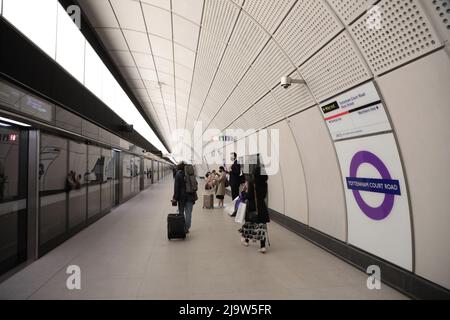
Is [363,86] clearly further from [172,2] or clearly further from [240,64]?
[172,2]

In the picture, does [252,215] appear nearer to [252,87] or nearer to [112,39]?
[252,87]

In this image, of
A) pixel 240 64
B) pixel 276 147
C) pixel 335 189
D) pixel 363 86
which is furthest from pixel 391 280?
pixel 240 64

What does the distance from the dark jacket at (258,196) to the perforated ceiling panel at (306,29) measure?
7.22 feet

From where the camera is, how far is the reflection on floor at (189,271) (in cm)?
341

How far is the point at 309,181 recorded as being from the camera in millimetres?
6070

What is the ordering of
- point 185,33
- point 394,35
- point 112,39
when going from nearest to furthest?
point 394,35, point 185,33, point 112,39

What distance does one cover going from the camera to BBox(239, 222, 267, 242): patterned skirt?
520cm

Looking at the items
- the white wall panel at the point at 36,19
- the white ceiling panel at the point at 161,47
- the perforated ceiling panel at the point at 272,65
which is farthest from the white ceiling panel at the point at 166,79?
the perforated ceiling panel at the point at 272,65

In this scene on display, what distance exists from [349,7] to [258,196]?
3310mm

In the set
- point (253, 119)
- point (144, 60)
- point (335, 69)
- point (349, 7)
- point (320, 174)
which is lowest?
point (320, 174)

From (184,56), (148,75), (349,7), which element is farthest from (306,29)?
(148,75)

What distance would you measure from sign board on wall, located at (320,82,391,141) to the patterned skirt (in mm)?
2113

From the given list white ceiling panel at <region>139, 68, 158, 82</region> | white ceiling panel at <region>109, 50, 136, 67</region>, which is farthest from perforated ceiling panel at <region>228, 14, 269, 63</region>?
white ceiling panel at <region>139, 68, 158, 82</region>

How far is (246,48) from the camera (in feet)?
19.5
